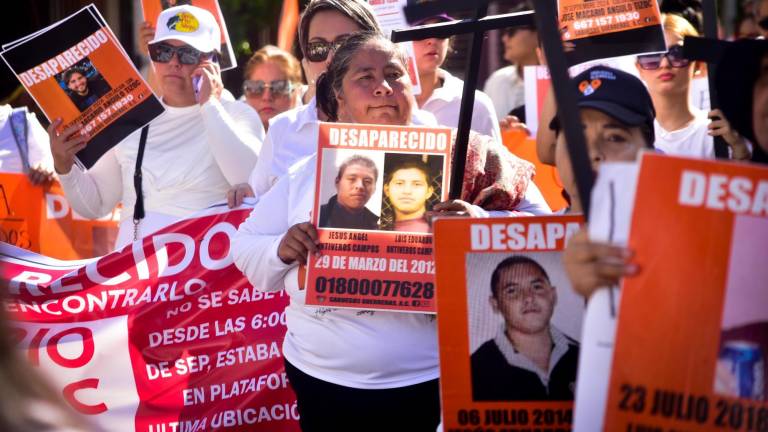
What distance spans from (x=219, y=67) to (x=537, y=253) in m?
3.43

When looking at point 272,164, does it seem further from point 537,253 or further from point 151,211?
point 537,253

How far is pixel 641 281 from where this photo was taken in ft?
6.12

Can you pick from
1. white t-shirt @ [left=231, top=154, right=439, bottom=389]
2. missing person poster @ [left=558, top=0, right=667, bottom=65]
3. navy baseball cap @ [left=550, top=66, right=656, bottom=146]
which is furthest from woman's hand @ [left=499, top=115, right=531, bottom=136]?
navy baseball cap @ [left=550, top=66, right=656, bottom=146]

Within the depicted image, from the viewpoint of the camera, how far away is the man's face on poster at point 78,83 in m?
4.83

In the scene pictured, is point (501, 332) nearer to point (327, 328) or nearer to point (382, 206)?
point (382, 206)

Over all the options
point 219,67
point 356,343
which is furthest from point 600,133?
point 219,67

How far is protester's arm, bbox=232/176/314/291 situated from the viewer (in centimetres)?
324

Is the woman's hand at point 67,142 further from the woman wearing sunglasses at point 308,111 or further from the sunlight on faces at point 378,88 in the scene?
the sunlight on faces at point 378,88

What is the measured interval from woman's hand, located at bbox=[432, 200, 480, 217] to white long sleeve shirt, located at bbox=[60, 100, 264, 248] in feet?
7.85

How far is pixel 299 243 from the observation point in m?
3.05

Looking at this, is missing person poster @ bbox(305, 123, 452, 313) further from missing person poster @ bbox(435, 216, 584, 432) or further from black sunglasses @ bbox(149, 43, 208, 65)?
black sunglasses @ bbox(149, 43, 208, 65)

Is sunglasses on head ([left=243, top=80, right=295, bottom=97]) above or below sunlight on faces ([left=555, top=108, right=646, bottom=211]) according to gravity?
above

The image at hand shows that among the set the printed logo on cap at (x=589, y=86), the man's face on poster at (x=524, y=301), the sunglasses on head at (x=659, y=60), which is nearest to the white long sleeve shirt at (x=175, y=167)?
the sunglasses on head at (x=659, y=60)

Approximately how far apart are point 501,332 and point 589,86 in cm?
69
